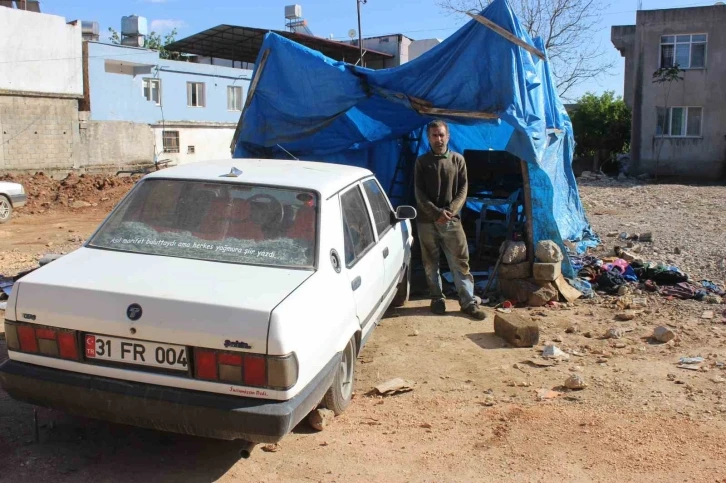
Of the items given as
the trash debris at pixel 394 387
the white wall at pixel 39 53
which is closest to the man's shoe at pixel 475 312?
the trash debris at pixel 394 387

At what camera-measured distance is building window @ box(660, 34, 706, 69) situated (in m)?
28.0

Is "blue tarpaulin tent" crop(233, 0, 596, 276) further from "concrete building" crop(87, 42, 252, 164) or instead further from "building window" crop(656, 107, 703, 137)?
"concrete building" crop(87, 42, 252, 164)

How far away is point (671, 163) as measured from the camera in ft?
94.3

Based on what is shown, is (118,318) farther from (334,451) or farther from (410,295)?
(410,295)

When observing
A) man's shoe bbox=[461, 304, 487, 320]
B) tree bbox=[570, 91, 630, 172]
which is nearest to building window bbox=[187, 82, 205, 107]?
tree bbox=[570, 91, 630, 172]

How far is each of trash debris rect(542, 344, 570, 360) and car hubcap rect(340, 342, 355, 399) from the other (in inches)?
82.1

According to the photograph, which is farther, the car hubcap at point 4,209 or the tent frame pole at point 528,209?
the car hubcap at point 4,209

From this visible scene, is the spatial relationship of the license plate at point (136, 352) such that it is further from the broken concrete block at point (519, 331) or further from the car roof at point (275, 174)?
the broken concrete block at point (519, 331)

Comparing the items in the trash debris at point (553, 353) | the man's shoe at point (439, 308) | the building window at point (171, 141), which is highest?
the building window at point (171, 141)

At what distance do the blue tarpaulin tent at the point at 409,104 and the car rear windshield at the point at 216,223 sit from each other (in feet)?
12.1

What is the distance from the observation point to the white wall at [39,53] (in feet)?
80.1

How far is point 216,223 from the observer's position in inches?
165

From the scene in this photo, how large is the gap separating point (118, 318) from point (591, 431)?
296 cm

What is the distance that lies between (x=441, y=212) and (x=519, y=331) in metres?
1.43
